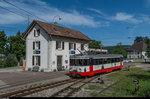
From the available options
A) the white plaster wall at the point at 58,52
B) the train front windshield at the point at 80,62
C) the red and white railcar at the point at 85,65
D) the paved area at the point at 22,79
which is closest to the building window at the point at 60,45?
the white plaster wall at the point at 58,52

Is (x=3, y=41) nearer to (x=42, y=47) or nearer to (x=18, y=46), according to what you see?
(x=18, y=46)

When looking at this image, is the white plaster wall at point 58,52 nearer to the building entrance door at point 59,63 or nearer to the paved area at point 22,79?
the building entrance door at point 59,63

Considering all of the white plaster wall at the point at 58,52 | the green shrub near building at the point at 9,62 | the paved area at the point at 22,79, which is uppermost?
the white plaster wall at the point at 58,52

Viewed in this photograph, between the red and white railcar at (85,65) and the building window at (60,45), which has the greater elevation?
the building window at (60,45)

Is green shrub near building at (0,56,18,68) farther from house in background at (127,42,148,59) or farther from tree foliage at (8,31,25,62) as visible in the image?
house in background at (127,42,148,59)

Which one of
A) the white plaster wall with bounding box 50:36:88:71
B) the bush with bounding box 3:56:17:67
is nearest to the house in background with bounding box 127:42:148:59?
the white plaster wall with bounding box 50:36:88:71

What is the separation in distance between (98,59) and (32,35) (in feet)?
44.3

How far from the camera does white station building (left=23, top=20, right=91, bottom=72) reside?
73.7 feet

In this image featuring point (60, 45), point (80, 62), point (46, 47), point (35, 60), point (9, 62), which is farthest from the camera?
point (9, 62)

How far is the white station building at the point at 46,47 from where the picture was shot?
22469 millimetres

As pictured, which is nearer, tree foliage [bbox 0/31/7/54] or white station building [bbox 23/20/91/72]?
white station building [bbox 23/20/91/72]

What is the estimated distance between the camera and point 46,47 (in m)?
22.8

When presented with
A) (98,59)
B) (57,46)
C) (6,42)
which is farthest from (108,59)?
(6,42)

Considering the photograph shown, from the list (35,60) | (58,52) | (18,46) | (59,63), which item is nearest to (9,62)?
(18,46)
